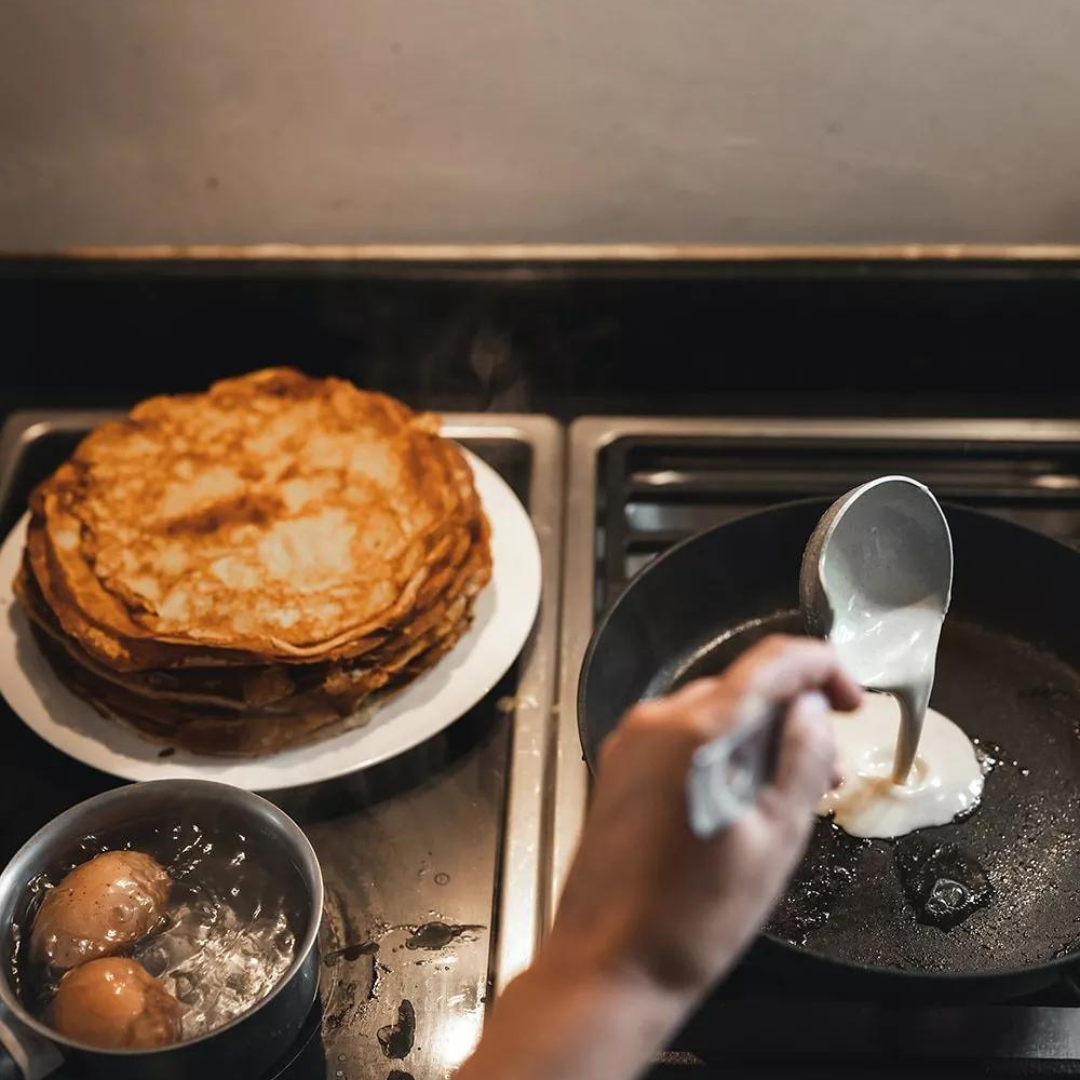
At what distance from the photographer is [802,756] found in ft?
1.85

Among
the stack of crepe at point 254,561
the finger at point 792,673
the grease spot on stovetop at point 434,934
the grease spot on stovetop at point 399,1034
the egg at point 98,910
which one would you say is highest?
the finger at point 792,673

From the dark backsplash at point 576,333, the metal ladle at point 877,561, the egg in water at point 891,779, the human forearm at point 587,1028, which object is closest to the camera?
the human forearm at point 587,1028

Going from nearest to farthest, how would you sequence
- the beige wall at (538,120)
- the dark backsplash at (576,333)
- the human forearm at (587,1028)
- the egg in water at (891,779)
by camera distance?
the human forearm at (587,1028), the egg in water at (891,779), the beige wall at (538,120), the dark backsplash at (576,333)

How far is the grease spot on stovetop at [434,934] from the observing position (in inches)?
39.2

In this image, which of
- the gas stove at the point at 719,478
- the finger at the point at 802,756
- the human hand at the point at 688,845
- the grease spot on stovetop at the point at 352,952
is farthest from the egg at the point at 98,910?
the finger at the point at 802,756

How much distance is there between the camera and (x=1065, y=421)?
137 cm

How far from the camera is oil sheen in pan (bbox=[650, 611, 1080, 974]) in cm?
94

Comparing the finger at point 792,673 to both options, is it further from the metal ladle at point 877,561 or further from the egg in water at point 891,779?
the egg in water at point 891,779

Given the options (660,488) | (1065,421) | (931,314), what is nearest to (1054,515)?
(1065,421)

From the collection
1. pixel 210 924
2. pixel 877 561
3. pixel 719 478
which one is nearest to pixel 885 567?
pixel 877 561

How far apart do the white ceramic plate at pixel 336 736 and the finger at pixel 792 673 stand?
540 mm

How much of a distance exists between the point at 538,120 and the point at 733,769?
84 cm

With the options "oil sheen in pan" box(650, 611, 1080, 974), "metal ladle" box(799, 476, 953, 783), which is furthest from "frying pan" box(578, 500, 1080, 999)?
"metal ladle" box(799, 476, 953, 783)

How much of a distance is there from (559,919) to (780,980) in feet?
1.28
